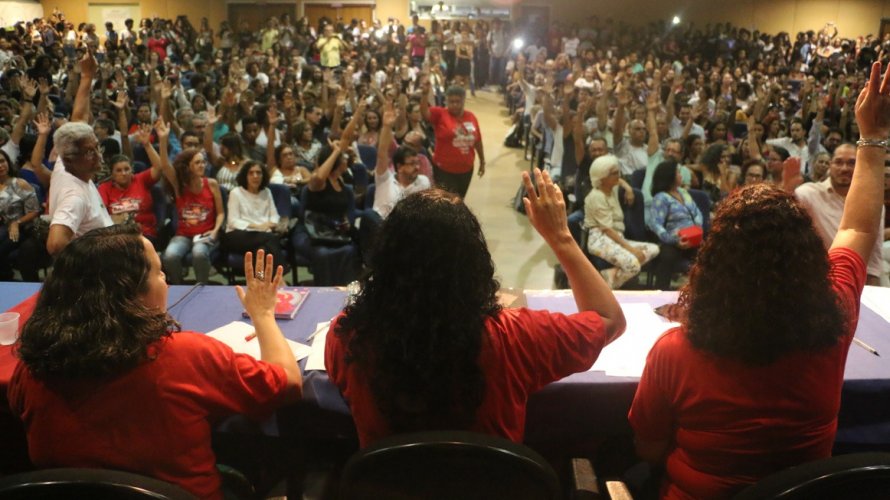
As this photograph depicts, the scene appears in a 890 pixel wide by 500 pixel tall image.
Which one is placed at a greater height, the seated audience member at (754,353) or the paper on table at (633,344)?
the seated audience member at (754,353)

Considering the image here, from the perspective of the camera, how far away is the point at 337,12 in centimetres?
1919

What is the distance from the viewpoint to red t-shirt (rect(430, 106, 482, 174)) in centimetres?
572

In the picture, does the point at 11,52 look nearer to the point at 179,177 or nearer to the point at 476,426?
the point at 179,177

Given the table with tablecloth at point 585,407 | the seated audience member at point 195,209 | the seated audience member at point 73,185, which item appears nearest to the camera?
the table with tablecloth at point 585,407

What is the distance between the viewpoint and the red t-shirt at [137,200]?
4.26 m

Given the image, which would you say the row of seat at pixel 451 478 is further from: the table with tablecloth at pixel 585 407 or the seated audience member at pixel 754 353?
the table with tablecloth at pixel 585 407

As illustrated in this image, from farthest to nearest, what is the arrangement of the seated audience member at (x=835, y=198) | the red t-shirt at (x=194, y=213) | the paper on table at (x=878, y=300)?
the red t-shirt at (x=194, y=213) → the seated audience member at (x=835, y=198) → the paper on table at (x=878, y=300)

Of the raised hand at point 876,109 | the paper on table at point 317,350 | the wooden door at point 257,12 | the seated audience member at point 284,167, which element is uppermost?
the wooden door at point 257,12

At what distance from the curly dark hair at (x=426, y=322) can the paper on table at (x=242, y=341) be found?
76cm

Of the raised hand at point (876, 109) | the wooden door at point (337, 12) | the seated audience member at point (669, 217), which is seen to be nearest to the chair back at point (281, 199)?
the seated audience member at point (669, 217)

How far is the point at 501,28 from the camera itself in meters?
17.3

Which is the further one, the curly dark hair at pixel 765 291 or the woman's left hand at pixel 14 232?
the woman's left hand at pixel 14 232

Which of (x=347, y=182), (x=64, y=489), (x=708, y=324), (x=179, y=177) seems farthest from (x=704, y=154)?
(x=64, y=489)

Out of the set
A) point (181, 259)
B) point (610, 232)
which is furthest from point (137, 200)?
point (610, 232)
